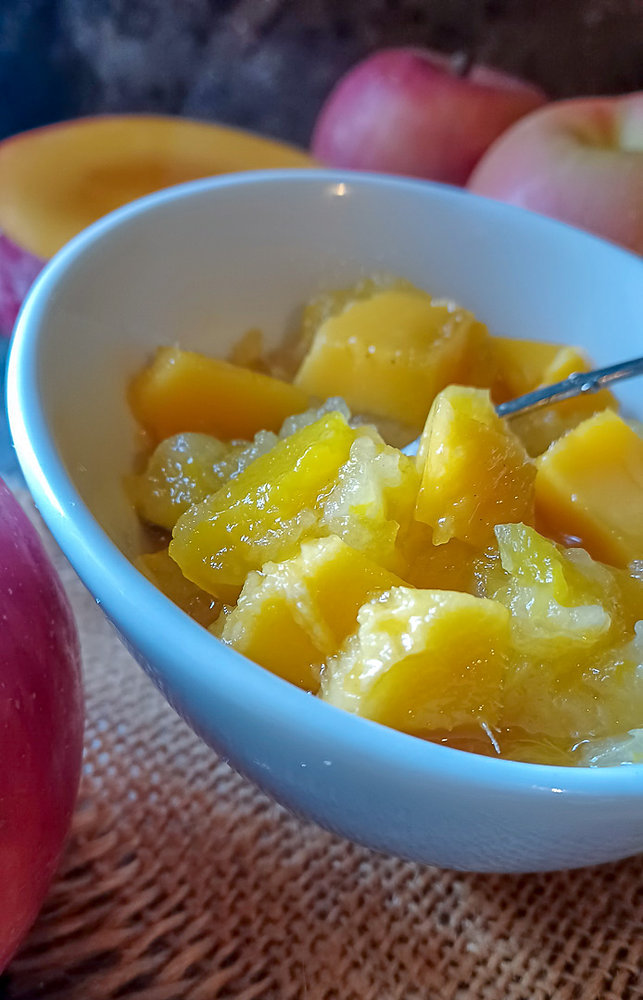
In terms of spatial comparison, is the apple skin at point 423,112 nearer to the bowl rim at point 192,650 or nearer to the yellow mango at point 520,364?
the yellow mango at point 520,364

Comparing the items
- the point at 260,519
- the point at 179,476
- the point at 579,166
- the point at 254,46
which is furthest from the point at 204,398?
the point at 254,46

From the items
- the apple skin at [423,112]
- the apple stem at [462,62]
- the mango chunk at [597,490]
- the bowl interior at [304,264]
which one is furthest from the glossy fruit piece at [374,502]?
the apple stem at [462,62]

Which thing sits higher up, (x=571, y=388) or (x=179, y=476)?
(x=571, y=388)

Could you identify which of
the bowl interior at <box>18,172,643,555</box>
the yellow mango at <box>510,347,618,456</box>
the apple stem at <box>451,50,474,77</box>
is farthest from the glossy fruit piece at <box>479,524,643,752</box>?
the apple stem at <box>451,50,474,77</box>

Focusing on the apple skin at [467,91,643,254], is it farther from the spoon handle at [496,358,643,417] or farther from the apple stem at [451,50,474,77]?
the spoon handle at [496,358,643,417]

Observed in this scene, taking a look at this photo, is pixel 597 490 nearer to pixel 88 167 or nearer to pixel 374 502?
pixel 374 502

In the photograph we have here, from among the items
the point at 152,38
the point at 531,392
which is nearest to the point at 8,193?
the point at 152,38
